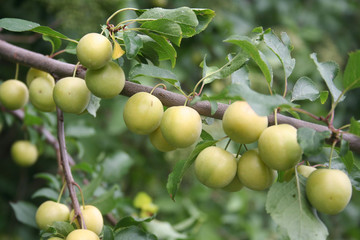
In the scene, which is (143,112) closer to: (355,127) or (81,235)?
(81,235)

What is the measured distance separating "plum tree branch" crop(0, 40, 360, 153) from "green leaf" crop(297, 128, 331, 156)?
0.07 m

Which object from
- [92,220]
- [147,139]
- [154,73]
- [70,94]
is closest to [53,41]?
[70,94]

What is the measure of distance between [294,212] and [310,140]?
0.15 meters

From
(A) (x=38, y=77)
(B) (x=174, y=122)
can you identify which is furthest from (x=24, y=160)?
(B) (x=174, y=122)

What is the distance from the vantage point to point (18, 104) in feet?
3.72

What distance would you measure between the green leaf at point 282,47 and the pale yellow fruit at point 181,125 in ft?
0.74

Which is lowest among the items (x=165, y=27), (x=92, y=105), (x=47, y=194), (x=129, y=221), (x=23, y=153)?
(x=23, y=153)

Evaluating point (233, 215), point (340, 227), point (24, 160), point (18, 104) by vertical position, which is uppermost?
point (18, 104)

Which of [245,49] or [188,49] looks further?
[188,49]

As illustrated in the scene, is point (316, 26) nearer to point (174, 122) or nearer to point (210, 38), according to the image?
point (210, 38)

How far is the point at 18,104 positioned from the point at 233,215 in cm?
144

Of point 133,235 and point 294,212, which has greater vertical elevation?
point 294,212

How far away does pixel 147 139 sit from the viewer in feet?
7.95

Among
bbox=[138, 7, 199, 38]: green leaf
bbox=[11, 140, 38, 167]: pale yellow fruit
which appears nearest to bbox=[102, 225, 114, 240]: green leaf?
bbox=[138, 7, 199, 38]: green leaf
